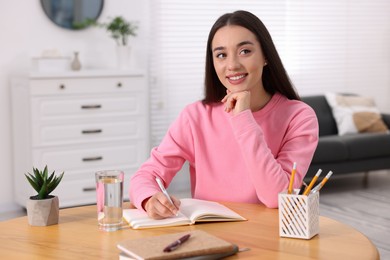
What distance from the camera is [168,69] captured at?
5.58 meters

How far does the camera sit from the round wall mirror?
5066mm

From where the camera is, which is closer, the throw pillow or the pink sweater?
the pink sweater

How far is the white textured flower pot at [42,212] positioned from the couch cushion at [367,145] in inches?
159

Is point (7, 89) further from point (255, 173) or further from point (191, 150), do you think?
point (255, 173)

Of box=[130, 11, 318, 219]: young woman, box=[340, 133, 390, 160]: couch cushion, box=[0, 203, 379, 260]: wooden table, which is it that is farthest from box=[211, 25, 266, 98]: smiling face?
box=[340, 133, 390, 160]: couch cushion

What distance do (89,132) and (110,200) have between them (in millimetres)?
3184

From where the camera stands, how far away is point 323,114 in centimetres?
604

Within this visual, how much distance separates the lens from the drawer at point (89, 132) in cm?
470

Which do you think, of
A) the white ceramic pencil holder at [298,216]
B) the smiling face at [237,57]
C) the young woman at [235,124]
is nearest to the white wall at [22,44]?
the young woman at [235,124]

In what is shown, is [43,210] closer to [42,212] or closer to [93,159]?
[42,212]

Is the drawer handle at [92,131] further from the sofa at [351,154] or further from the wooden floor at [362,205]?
the sofa at [351,154]

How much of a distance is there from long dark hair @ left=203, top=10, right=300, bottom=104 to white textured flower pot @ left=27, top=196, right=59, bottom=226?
0.71 m

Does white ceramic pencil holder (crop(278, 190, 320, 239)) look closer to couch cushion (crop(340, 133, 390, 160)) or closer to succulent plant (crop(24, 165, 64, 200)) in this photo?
succulent plant (crop(24, 165, 64, 200))

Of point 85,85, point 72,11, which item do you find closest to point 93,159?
point 85,85
